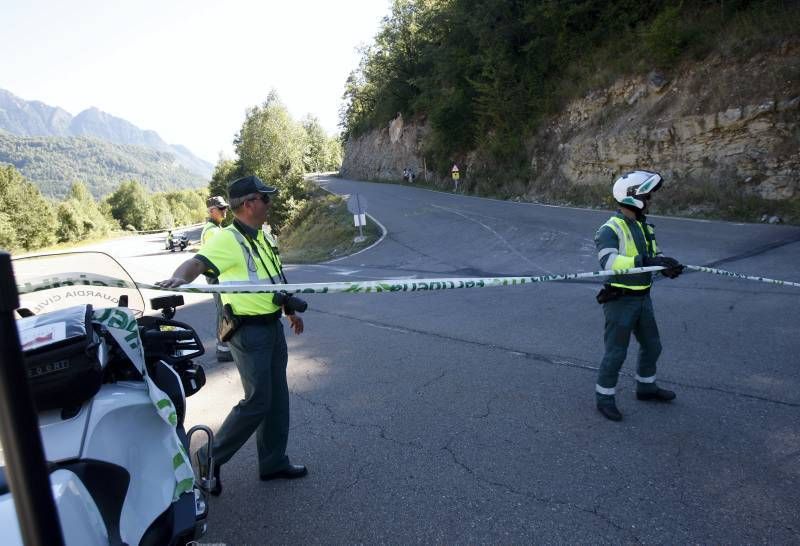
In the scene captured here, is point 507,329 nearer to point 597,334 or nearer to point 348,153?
point 597,334

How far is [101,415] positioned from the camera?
238 cm

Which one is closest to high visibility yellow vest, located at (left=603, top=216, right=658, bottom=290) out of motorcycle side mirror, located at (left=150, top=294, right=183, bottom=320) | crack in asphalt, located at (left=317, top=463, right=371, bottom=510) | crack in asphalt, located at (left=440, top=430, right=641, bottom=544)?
crack in asphalt, located at (left=440, top=430, right=641, bottom=544)

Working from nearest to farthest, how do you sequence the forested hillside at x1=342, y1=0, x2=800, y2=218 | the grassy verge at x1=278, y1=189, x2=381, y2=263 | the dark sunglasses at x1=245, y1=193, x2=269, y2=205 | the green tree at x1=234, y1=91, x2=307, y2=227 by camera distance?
the dark sunglasses at x1=245, y1=193, x2=269, y2=205, the forested hillside at x1=342, y1=0, x2=800, y2=218, the grassy verge at x1=278, y1=189, x2=381, y2=263, the green tree at x1=234, y1=91, x2=307, y2=227

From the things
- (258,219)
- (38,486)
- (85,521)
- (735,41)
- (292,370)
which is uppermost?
(735,41)

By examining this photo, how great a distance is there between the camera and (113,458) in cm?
237

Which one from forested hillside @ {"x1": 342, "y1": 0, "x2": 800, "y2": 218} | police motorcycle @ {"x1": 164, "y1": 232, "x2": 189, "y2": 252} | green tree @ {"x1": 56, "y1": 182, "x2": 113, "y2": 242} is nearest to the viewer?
forested hillside @ {"x1": 342, "y1": 0, "x2": 800, "y2": 218}

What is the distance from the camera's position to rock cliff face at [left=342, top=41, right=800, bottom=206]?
1519 centimetres

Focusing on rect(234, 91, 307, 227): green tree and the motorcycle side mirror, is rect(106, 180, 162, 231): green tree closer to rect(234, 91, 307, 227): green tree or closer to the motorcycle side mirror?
rect(234, 91, 307, 227): green tree

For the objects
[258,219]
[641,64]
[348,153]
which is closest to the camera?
[258,219]

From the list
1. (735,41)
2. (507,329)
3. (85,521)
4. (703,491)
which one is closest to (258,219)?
(85,521)

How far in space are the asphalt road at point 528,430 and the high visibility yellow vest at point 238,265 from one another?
132cm

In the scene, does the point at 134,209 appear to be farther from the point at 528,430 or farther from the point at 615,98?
the point at 528,430

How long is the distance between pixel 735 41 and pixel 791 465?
1870 cm

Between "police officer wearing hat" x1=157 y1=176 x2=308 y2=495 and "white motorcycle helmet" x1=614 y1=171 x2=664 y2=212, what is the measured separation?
2735 millimetres
